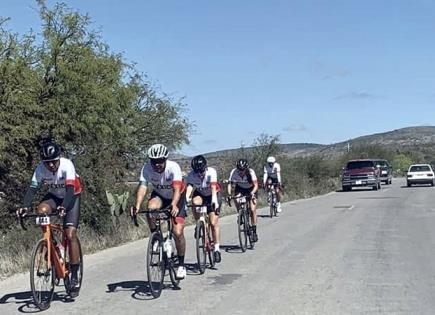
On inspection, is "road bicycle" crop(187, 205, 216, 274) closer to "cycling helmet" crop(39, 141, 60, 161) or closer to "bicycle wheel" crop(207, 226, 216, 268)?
"bicycle wheel" crop(207, 226, 216, 268)

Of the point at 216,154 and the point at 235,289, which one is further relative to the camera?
the point at 216,154

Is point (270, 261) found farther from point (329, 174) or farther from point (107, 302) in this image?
point (329, 174)

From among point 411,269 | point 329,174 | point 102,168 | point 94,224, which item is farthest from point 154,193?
point 329,174

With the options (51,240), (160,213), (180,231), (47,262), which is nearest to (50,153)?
(51,240)

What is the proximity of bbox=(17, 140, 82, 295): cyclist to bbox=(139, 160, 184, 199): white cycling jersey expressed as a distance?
1.01 m

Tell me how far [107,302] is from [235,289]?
5.73 feet

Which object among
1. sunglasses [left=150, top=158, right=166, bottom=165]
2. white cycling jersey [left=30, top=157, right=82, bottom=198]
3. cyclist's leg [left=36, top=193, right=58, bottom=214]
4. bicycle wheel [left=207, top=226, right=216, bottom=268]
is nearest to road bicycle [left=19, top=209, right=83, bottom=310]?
cyclist's leg [left=36, top=193, right=58, bottom=214]

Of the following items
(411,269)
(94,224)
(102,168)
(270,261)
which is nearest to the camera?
(411,269)

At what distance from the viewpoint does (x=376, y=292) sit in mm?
9102

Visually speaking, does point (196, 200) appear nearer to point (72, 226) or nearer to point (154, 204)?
point (154, 204)

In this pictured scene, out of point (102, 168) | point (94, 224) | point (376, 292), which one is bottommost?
point (376, 292)

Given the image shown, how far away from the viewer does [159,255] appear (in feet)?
29.8

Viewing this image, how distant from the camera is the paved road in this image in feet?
27.2

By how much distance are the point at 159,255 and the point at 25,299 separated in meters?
1.76
